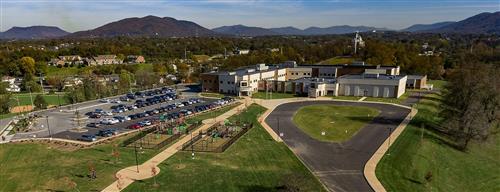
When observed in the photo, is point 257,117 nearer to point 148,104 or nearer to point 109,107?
point 148,104

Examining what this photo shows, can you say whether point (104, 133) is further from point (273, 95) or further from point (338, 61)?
point (338, 61)

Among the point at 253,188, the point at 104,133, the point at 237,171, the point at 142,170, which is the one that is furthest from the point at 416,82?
the point at 142,170

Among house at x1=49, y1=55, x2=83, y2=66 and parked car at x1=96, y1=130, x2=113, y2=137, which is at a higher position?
house at x1=49, y1=55, x2=83, y2=66

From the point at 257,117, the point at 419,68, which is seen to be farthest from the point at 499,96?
the point at 419,68

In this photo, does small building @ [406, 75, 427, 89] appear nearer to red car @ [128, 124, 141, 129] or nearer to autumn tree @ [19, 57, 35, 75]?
red car @ [128, 124, 141, 129]

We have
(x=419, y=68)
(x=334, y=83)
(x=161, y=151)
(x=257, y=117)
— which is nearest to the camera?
(x=161, y=151)

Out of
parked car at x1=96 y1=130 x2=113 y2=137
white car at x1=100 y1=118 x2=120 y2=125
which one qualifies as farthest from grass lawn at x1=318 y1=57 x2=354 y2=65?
parked car at x1=96 y1=130 x2=113 y2=137
